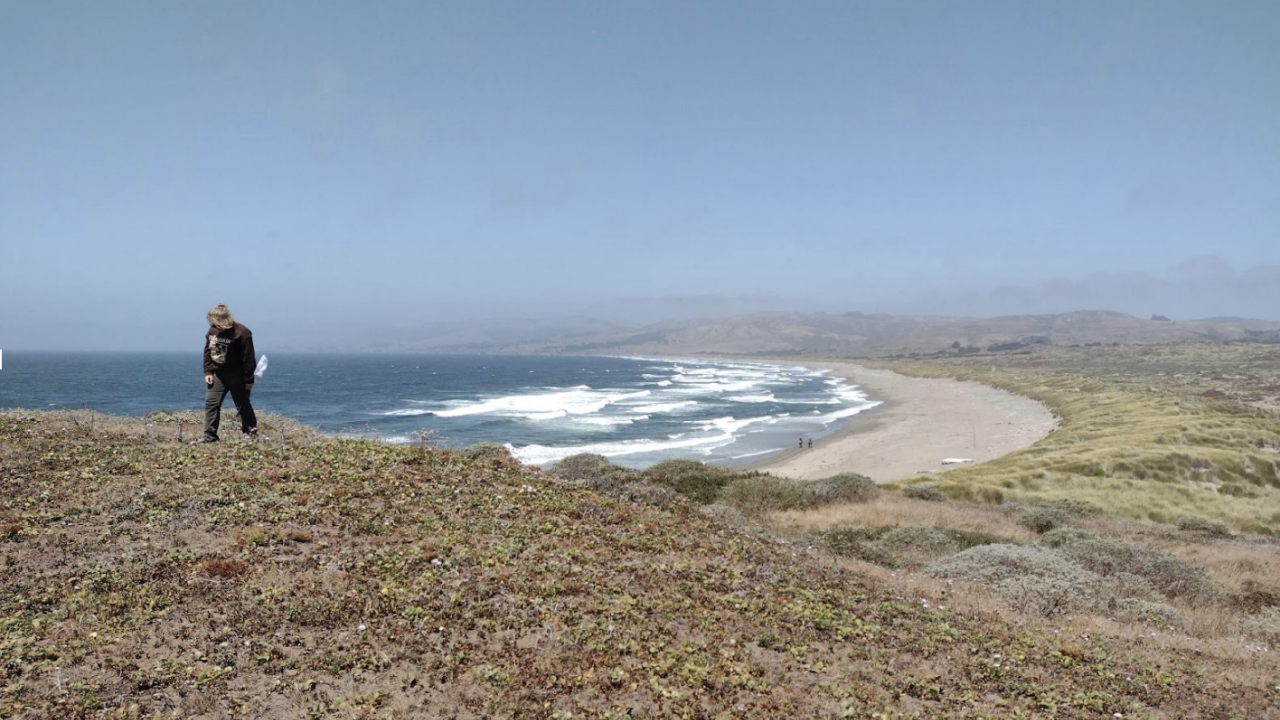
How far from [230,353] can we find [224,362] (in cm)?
23

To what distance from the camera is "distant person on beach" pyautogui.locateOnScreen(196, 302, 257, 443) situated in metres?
14.1

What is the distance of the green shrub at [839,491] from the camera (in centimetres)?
2391

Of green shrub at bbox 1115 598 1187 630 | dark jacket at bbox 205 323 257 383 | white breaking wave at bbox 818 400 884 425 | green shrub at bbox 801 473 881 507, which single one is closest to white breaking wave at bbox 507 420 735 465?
white breaking wave at bbox 818 400 884 425

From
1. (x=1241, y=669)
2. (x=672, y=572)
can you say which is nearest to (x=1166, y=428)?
(x=1241, y=669)

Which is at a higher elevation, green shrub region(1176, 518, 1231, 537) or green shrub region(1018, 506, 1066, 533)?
green shrub region(1018, 506, 1066, 533)

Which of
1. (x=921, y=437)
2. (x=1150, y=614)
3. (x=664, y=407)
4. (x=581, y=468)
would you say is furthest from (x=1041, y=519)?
(x=664, y=407)

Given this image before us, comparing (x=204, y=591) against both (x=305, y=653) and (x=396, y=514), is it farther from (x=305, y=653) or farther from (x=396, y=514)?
(x=396, y=514)

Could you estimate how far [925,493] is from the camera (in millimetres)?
28344

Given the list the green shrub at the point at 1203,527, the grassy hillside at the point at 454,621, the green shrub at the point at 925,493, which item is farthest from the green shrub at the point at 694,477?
the green shrub at the point at 1203,527

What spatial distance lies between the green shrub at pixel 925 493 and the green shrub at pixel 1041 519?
14.6 ft

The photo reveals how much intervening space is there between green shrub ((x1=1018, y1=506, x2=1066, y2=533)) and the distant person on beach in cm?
2336

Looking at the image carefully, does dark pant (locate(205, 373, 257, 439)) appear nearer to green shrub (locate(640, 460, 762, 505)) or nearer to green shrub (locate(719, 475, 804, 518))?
green shrub (locate(640, 460, 762, 505))

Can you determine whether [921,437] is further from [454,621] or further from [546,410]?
[454,621]

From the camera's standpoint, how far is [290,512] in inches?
425
